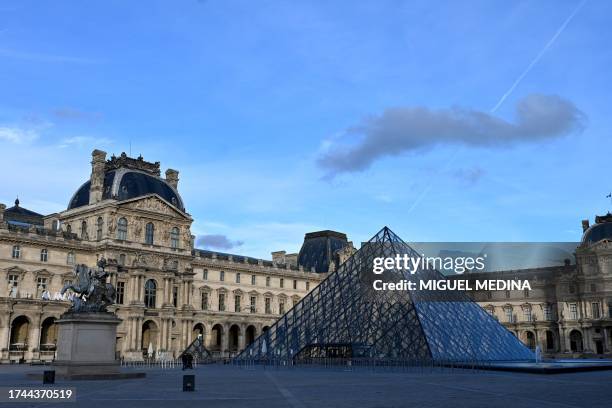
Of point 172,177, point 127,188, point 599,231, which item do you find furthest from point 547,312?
point 127,188

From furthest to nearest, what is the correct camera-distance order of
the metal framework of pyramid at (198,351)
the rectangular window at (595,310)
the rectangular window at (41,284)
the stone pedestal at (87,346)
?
1. the rectangular window at (595,310)
2. the rectangular window at (41,284)
3. the metal framework of pyramid at (198,351)
4. the stone pedestal at (87,346)

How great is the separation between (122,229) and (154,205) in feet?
13.7

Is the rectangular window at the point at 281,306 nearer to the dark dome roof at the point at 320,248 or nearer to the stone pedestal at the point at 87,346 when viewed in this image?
the dark dome roof at the point at 320,248

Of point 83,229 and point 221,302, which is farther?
point 221,302

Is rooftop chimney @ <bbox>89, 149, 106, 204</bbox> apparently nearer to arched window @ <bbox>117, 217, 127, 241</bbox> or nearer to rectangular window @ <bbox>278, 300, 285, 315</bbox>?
arched window @ <bbox>117, 217, 127, 241</bbox>

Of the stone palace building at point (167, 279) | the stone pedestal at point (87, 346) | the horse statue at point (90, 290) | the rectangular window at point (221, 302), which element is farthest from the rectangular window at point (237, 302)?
the stone pedestal at point (87, 346)

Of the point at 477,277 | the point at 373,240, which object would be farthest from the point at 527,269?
the point at 373,240

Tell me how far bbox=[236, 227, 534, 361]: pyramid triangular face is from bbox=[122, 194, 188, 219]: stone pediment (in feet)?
77.3

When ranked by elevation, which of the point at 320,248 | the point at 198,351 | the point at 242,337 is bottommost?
the point at 198,351

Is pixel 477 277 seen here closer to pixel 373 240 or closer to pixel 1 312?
pixel 373 240

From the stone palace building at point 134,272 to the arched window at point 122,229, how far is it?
3.5 inches

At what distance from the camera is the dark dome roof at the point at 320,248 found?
85.4 metres

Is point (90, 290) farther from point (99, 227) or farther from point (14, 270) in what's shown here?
point (99, 227)

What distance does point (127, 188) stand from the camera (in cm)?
6059
